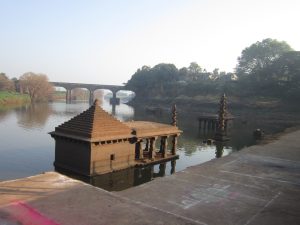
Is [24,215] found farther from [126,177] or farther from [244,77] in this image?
[244,77]

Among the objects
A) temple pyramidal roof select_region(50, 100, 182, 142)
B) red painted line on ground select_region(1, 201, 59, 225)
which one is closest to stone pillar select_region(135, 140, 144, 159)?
temple pyramidal roof select_region(50, 100, 182, 142)

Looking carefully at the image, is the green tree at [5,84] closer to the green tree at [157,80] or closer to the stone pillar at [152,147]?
the green tree at [157,80]

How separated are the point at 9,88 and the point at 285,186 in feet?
416

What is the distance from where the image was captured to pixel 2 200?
12.3 meters

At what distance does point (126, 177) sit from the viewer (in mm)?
24594

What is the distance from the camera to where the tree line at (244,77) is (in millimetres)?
107363

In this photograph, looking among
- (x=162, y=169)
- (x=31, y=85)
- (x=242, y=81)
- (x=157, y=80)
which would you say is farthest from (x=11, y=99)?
(x=162, y=169)

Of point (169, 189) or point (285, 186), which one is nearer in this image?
point (169, 189)

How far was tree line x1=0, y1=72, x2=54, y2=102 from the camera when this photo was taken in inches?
4882

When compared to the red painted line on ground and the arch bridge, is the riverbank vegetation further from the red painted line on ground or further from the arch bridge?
the red painted line on ground

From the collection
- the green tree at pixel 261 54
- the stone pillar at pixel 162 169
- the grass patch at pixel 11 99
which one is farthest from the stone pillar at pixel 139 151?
the green tree at pixel 261 54

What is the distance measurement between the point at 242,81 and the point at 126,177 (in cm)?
10185

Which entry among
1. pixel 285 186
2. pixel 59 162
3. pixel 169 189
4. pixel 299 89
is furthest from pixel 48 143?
pixel 299 89

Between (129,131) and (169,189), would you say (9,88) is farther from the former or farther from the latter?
(169,189)
